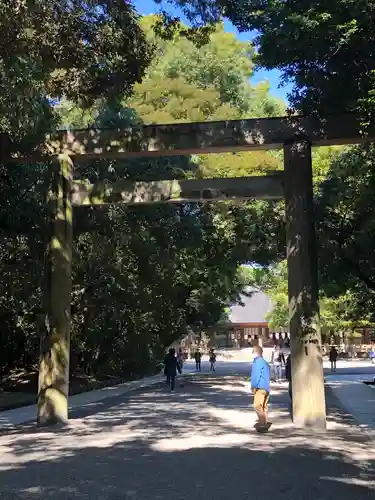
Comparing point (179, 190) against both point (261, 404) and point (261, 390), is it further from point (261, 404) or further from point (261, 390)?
point (261, 404)

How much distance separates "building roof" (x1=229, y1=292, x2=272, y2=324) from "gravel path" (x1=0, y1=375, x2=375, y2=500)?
67245 mm

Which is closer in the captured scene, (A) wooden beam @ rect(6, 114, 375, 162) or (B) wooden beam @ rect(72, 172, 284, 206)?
(A) wooden beam @ rect(6, 114, 375, 162)

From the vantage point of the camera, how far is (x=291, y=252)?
11820mm

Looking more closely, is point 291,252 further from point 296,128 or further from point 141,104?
point 141,104

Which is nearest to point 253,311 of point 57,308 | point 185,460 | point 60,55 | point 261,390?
point 57,308

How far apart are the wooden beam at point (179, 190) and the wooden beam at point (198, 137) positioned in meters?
0.65

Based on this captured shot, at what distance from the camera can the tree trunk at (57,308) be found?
12.1 meters

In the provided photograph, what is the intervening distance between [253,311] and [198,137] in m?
70.5

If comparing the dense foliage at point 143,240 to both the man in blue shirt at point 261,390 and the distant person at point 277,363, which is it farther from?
the man in blue shirt at point 261,390

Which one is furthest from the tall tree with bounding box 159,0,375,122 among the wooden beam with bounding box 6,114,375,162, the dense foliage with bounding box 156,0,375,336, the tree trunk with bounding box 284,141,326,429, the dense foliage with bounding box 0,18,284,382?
the dense foliage with bounding box 0,18,284,382

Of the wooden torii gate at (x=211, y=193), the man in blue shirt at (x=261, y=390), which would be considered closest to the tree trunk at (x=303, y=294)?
the wooden torii gate at (x=211, y=193)

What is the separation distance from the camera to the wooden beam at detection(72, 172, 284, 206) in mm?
12477

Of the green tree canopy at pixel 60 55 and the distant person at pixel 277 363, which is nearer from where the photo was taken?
the green tree canopy at pixel 60 55

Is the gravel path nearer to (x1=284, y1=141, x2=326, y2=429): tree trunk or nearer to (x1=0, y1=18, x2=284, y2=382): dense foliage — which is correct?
(x1=284, y1=141, x2=326, y2=429): tree trunk
